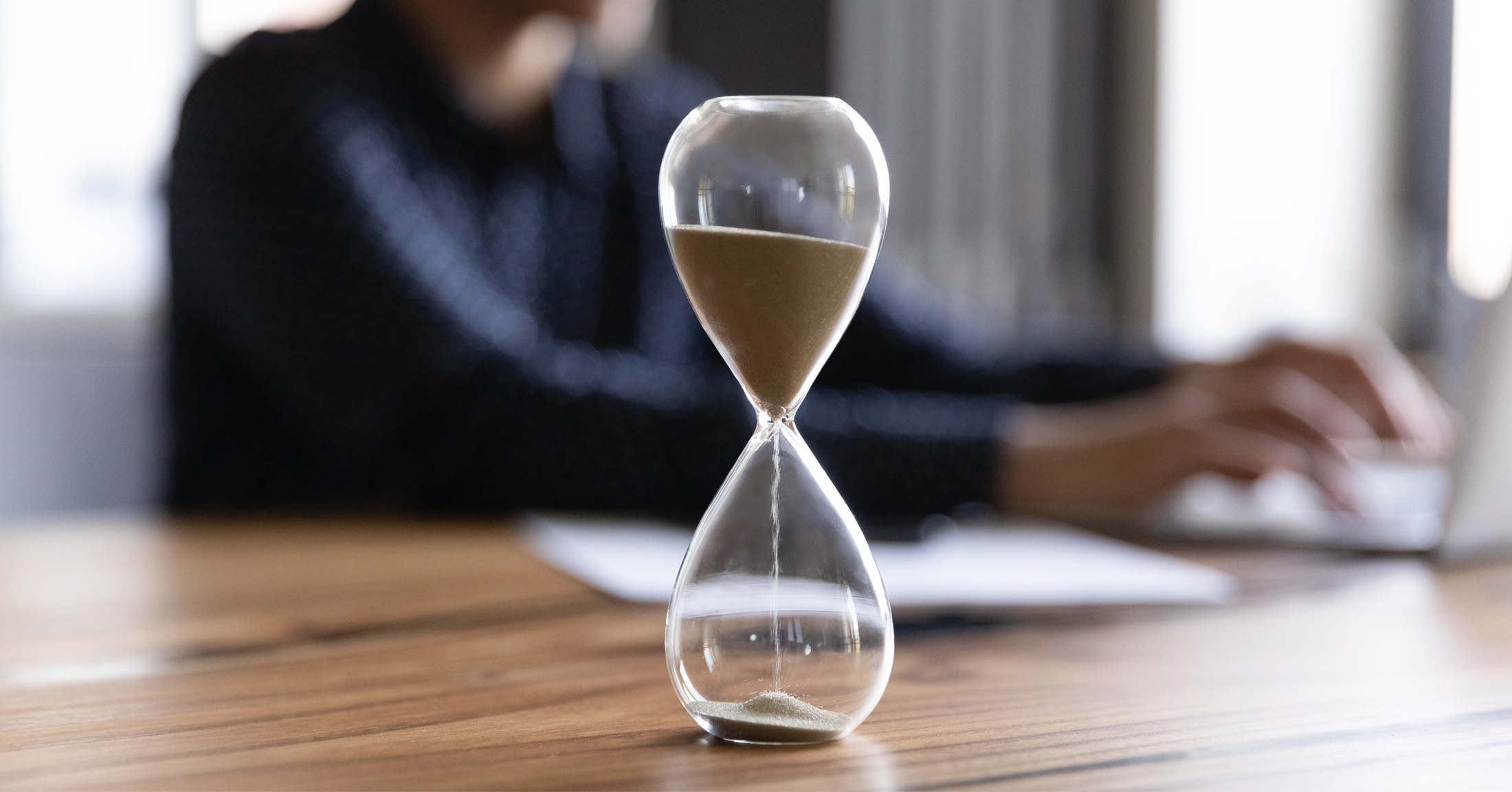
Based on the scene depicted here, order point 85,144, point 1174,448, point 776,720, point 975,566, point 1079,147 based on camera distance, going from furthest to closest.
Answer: point 1079,147
point 85,144
point 1174,448
point 975,566
point 776,720

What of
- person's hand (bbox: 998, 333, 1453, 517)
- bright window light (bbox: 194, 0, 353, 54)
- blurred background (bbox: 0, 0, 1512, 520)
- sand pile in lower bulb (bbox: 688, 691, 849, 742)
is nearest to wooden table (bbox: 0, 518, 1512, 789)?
sand pile in lower bulb (bbox: 688, 691, 849, 742)

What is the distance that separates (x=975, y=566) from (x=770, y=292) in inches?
13.0

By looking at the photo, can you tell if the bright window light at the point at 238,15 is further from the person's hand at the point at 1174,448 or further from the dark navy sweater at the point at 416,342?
the person's hand at the point at 1174,448

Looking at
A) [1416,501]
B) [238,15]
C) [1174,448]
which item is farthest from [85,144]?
[1416,501]

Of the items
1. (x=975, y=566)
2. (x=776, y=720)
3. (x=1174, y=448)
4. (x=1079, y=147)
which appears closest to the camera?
(x=776, y=720)

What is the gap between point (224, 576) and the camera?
0.63 m

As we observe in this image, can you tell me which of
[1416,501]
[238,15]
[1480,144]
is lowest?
[1416,501]

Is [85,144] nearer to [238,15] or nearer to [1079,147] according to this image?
[238,15]

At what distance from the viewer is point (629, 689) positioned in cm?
40

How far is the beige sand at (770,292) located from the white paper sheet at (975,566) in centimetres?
16

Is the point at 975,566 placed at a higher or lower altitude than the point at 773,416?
lower

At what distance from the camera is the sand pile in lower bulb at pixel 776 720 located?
0.34 metres

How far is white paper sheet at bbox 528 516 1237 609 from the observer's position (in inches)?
22.0

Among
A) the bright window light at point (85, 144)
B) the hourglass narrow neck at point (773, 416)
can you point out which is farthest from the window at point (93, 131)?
the hourglass narrow neck at point (773, 416)
